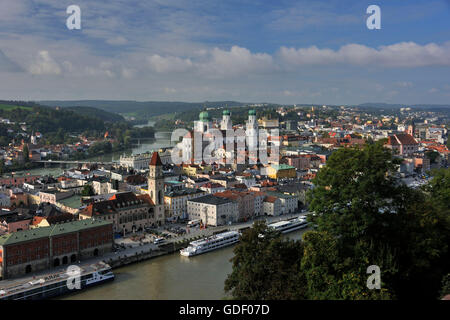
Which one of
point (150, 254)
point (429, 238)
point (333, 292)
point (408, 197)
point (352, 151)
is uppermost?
point (352, 151)

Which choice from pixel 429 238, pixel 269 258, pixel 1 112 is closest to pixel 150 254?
pixel 269 258

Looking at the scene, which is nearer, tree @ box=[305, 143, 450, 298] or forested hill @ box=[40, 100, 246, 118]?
tree @ box=[305, 143, 450, 298]

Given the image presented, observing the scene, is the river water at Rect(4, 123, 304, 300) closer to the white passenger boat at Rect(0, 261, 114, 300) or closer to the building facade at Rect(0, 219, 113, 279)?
the white passenger boat at Rect(0, 261, 114, 300)

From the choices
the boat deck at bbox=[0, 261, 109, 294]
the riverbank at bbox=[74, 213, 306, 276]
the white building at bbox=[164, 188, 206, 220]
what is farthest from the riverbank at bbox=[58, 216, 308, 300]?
the white building at bbox=[164, 188, 206, 220]

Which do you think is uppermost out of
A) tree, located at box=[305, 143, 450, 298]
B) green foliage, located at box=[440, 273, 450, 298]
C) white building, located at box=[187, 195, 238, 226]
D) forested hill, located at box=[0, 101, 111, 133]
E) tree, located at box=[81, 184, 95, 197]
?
forested hill, located at box=[0, 101, 111, 133]

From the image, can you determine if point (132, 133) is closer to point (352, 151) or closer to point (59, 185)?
point (59, 185)

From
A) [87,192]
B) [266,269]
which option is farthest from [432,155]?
[266,269]

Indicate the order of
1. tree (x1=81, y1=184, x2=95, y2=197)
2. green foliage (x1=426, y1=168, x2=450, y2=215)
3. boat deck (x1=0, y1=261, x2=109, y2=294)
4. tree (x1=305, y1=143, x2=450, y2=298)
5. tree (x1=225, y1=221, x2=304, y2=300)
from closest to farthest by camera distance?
tree (x1=225, y1=221, x2=304, y2=300)
tree (x1=305, y1=143, x2=450, y2=298)
boat deck (x1=0, y1=261, x2=109, y2=294)
green foliage (x1=426, y1=168, x2=450, y2=215)
tree (x1=81, y1=184, x2=95, y2=197)
